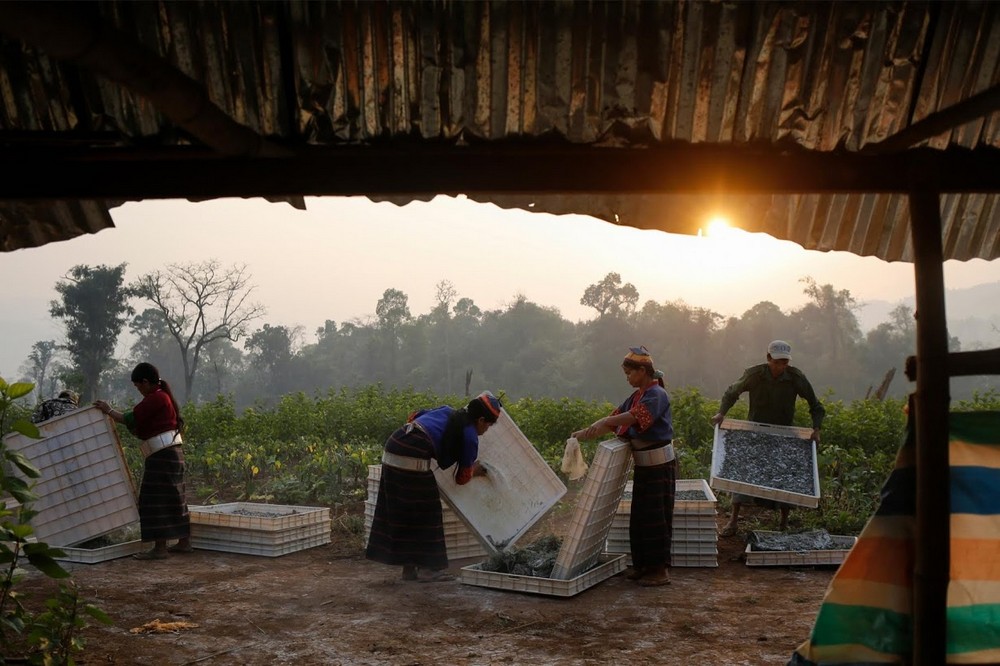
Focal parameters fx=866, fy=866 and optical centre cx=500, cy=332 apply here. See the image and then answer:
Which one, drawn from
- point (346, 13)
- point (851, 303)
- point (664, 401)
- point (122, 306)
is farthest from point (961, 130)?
point (851, 303)

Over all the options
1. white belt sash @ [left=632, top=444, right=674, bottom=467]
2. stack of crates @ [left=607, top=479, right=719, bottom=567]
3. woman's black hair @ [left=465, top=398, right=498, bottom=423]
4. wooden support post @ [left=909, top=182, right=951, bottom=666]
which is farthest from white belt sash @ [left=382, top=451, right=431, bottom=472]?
wooden support post @ [left=909, top=182, right=951, bottom=666]

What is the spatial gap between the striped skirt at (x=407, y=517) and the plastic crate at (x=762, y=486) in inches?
96.4

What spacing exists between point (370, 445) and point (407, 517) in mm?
5690

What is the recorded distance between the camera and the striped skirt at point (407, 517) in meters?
6.93

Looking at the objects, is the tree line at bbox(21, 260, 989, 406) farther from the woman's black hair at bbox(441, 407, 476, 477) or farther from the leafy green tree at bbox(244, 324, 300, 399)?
the woman's black hair at bbox(441, 407, 476, 477)

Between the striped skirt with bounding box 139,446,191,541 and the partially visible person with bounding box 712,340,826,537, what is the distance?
518 centimetres

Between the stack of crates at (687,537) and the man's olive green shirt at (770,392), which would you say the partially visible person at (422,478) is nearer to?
the stack of crates at (687,537)

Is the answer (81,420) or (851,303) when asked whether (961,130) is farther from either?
(851,303)

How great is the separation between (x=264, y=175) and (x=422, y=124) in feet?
2.25

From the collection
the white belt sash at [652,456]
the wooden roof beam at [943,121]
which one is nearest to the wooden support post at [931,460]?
the wooden roof beam at [943,121]

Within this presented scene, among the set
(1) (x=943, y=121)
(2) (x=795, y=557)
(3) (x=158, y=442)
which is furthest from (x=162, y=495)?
(1) (x=943, y=121)

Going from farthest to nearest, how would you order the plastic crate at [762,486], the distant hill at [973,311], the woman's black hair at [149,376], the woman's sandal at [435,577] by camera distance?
the distant hill at [973,311]
the woman's black hair at [149,376]
the plastic crate at [762,486]
the woman's sandal at [435,577]

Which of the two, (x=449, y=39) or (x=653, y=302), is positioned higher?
(x=653, y=302)

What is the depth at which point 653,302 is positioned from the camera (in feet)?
154
